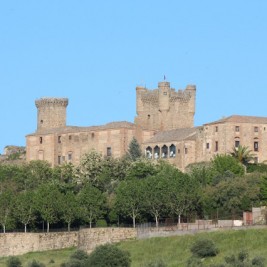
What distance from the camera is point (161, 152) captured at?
148000mm

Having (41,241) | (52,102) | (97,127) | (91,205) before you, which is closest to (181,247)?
(41,241)

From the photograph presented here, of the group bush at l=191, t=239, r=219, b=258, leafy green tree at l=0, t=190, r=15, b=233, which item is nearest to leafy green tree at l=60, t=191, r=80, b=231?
leafy green tree at l=0, t=190, r=15, b=233

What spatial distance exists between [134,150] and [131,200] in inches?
989

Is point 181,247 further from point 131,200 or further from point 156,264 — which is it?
point 131,200

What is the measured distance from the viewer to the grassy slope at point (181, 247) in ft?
349

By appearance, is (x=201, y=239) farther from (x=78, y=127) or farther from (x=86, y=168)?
(x=78, y=127)

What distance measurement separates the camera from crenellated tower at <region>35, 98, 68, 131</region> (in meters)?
166

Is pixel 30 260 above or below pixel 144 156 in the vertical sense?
below

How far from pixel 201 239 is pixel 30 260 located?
42.7 ft

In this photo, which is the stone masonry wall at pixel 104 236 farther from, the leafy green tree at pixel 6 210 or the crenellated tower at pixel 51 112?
the crenellated tower at pixel 51 112

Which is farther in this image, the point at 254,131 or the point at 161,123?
the point at 161,123

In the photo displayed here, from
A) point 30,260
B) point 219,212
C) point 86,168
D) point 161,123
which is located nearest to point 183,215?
point 219,212

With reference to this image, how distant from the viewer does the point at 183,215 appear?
122812 millimetres

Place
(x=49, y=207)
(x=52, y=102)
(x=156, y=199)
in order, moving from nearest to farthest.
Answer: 1. (x=156, y=199)
2. (x=49, y=207)
3. (x=52, y=102)
